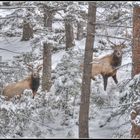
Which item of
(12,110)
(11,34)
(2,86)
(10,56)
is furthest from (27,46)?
(12,110)

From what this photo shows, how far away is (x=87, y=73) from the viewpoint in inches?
466

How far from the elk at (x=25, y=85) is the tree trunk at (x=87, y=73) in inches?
165

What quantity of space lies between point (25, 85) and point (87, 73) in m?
4.88

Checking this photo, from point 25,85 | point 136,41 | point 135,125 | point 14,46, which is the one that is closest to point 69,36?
point 14,46

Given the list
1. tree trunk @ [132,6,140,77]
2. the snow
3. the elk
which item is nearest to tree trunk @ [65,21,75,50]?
the snow

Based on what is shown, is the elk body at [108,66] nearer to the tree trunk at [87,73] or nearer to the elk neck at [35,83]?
the elk neck at [35,83]

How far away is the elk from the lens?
15977 millimetres

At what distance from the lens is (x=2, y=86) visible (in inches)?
621

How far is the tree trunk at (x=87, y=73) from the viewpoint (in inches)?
444

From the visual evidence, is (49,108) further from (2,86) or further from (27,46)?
(27,46)

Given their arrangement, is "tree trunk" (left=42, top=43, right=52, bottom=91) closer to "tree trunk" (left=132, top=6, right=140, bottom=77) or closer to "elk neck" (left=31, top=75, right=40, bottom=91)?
"elk neck" (left=31, top=75, right=40, bottom=91)

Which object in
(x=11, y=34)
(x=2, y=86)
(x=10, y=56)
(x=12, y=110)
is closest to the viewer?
(x=12, y=110)

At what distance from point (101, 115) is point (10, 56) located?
8.68 meters

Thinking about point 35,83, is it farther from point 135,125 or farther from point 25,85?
point 135,125
